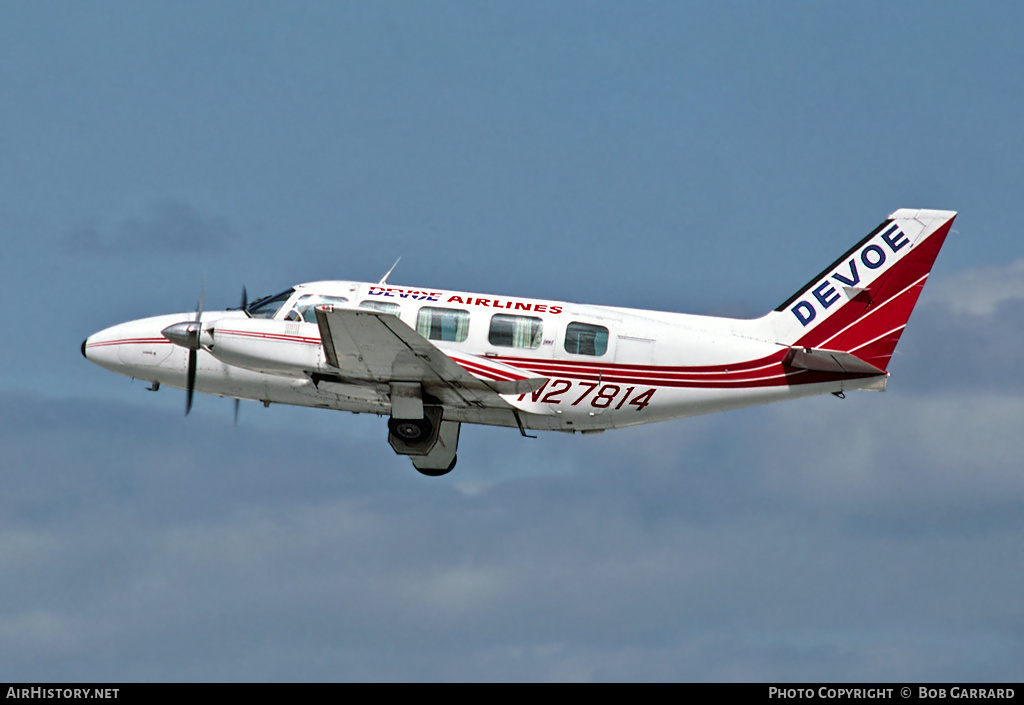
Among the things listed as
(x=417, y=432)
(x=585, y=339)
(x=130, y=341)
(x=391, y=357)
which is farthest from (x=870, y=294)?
(x=130, y=341)

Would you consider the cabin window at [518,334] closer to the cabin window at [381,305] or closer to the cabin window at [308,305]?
the cabin window at [381,305]

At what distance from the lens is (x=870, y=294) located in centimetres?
3809

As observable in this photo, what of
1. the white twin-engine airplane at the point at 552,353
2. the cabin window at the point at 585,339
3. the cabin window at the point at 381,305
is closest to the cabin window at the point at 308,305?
the white twin-engine airplane at the point at 552,353

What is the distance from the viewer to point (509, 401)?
37.1m

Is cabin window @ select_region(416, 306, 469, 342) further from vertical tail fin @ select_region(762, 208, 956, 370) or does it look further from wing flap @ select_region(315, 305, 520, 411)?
vertical tail fin @ select_region(762, 208, 956, 370)

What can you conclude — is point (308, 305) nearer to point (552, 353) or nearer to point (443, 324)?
point (443, 324)

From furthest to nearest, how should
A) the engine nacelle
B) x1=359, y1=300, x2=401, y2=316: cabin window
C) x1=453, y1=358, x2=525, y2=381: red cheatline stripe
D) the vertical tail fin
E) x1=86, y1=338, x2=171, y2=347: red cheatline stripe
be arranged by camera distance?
x1=86, y1=338, x2=171, y2=347: red cheatline stripe → the vertical tail fin → x1=359, y1=300, x2=401, y2=316: cabin window → x1=453, y1=358, x2=525, y2=381: red cheatline stripe → the engine nacelle

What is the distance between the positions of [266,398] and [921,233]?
17.6 m

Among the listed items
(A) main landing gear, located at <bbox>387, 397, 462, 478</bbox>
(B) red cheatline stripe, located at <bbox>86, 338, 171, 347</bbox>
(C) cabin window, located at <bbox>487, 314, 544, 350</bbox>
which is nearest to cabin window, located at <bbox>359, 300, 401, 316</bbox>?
(C) cabin window, located at <bbox>487, 314, 544, 350</bbox>

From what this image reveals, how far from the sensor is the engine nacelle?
118 feet

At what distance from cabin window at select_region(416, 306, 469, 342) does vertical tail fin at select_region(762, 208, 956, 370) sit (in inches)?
314

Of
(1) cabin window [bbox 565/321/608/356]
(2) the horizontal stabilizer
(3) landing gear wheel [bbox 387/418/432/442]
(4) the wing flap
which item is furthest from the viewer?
(2) the horizontal stabilizer

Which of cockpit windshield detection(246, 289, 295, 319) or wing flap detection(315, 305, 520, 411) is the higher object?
cockpit windshield detection(246, 289, 295, 319)

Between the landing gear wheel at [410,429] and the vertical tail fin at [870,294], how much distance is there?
9239mm
